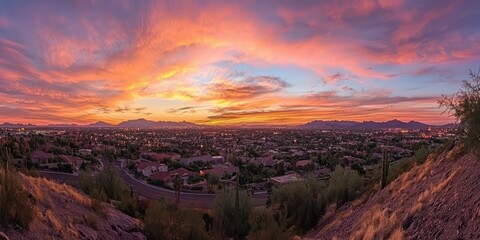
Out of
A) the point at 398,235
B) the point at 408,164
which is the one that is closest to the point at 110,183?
the point at 398,235

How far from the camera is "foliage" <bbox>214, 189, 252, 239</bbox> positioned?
1919cm

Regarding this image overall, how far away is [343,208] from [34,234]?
1835 cm

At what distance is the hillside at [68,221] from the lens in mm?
8008

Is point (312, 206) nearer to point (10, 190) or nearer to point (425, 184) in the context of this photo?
point (425, 184)

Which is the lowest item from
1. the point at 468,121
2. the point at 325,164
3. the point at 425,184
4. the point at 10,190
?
the point at 325,164

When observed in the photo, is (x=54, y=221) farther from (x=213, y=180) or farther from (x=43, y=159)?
(x=43, y=159)

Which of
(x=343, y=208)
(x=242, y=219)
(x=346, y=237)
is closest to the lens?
(x=346, y=237)

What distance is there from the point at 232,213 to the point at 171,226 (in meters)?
8.62

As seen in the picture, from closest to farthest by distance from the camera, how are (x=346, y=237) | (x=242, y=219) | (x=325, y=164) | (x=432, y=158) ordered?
(x=346, y=237), (x=432, y=158), (x=242, y=219), (x=325, y=164)

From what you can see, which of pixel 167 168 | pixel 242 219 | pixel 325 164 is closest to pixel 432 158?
pixel 242 219

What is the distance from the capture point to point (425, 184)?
13.7m

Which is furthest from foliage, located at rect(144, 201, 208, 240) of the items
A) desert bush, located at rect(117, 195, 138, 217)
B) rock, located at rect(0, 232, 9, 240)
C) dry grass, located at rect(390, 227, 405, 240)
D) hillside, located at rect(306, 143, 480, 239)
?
dry grass, located at rect(390, 227, 405, 240)

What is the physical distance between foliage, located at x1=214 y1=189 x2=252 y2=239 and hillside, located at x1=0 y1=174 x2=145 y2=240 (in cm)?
713

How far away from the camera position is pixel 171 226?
12.6 metres
